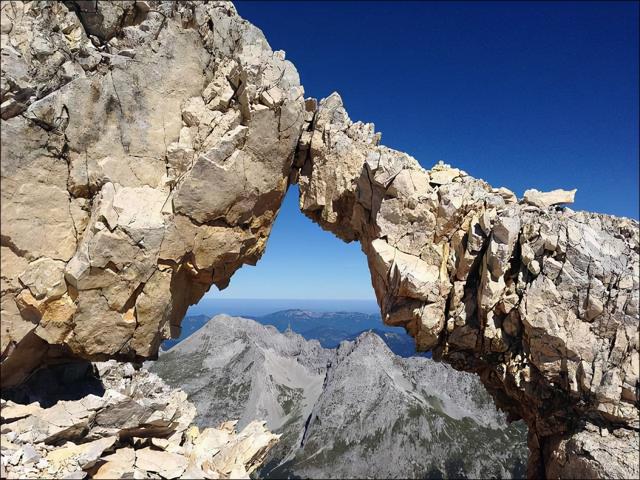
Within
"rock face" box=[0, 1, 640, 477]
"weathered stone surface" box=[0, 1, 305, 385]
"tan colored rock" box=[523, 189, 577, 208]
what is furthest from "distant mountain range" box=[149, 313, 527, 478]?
"tan colored rock" box=[523, 189, 577, 208]

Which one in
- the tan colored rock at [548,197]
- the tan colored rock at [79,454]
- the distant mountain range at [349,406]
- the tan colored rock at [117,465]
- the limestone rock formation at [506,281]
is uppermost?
the tan colored rock at [548,197]

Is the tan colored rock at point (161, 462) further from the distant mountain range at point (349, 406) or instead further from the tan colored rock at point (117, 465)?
the distant mountain range at point (349, 406)

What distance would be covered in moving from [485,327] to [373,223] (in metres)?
9.53

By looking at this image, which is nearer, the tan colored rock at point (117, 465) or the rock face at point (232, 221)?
the tan colored rock at point (117, 465)

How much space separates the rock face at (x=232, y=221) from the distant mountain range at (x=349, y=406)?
100485 millimetres

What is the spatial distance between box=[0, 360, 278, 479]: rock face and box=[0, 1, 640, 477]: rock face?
267cm

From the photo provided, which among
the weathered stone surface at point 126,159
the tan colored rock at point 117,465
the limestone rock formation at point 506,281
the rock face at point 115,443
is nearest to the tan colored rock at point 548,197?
the limestone rock formation at point 506,281

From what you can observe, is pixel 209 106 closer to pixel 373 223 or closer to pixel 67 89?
pixel 67 89

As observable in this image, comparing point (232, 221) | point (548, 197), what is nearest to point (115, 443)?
point (232, 221)

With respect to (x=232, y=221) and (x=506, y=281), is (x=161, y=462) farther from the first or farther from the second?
(x=506, y=281)

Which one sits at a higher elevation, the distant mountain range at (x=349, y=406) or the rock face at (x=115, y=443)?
the rock face at (x=115, y=443)

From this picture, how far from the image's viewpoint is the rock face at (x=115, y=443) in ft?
50.7

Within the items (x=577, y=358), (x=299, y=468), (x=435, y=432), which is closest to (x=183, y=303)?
(x=577, y=358)

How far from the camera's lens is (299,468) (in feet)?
371
